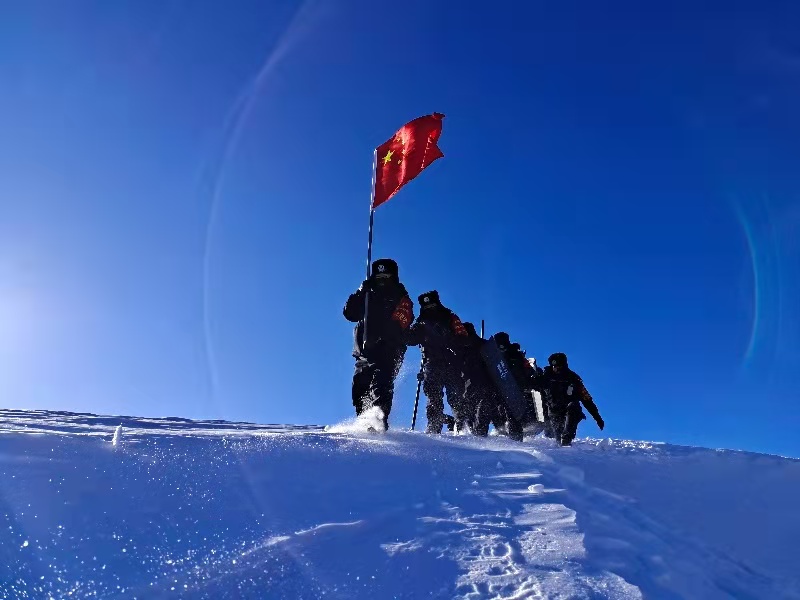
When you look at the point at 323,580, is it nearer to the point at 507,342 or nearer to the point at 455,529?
the point at 455,529

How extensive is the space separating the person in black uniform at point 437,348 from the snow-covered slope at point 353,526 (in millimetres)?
4396

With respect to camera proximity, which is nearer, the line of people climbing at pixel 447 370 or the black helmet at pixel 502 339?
the line of people climbing at pixel 447 370

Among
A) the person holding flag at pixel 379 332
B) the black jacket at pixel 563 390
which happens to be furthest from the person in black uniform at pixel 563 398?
the person holding flag at pixel 379 332

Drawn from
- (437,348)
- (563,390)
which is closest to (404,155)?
(437,348)

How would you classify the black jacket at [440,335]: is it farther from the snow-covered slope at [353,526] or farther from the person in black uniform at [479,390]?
the snow-covered slope at [353,526]

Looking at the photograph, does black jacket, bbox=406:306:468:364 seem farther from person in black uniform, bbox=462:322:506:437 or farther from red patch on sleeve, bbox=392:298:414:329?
red patch on sleeve, bbox=392:298:414:329

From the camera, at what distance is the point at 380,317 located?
862 centimetres

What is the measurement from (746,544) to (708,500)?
2.36ft

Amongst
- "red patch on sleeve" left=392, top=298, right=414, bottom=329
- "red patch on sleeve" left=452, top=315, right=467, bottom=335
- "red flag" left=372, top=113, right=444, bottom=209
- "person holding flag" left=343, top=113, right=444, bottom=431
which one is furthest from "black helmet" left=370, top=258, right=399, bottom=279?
"red flag" left=372, top=113, right=444, bottom=209

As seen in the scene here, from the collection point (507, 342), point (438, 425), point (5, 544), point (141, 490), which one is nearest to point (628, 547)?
point (141, 490)

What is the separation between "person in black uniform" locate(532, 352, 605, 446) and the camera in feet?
34.4

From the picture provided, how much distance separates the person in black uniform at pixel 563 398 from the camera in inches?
413

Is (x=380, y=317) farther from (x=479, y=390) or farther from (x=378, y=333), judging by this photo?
(x=479, y=390)

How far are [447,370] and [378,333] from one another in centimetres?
208
